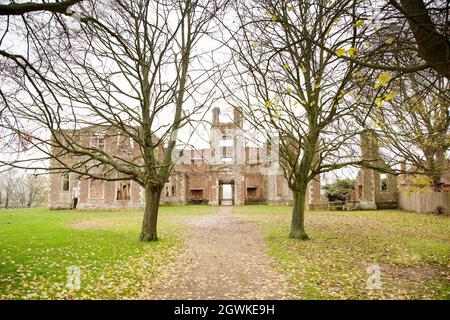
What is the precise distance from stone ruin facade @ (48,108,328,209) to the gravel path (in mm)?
18299

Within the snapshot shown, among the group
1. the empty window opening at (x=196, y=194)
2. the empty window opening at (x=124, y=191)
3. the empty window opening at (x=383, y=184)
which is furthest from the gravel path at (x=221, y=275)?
the empty window opening at (x=196, y=194)

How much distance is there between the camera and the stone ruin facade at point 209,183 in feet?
101

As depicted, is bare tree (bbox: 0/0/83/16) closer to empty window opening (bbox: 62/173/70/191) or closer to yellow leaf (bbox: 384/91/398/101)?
yellow leaf (bbox: 384/91/398/101)

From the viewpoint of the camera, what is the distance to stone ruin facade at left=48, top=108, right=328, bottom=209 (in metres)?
30.8

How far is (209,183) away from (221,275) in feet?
98.0

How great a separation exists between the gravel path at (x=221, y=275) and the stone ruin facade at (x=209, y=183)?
18.3m

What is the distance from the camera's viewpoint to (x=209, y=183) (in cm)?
3662

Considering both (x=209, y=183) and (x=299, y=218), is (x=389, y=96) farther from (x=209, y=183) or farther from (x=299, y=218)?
(x=209, y=183)

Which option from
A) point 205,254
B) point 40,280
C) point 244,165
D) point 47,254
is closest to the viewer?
point 40,280

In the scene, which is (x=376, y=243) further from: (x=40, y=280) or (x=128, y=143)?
Result: (x=128, y=143)

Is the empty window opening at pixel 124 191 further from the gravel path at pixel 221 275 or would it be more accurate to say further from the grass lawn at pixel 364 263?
the gravel path at pixel 221 275

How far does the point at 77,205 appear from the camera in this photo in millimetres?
30719
